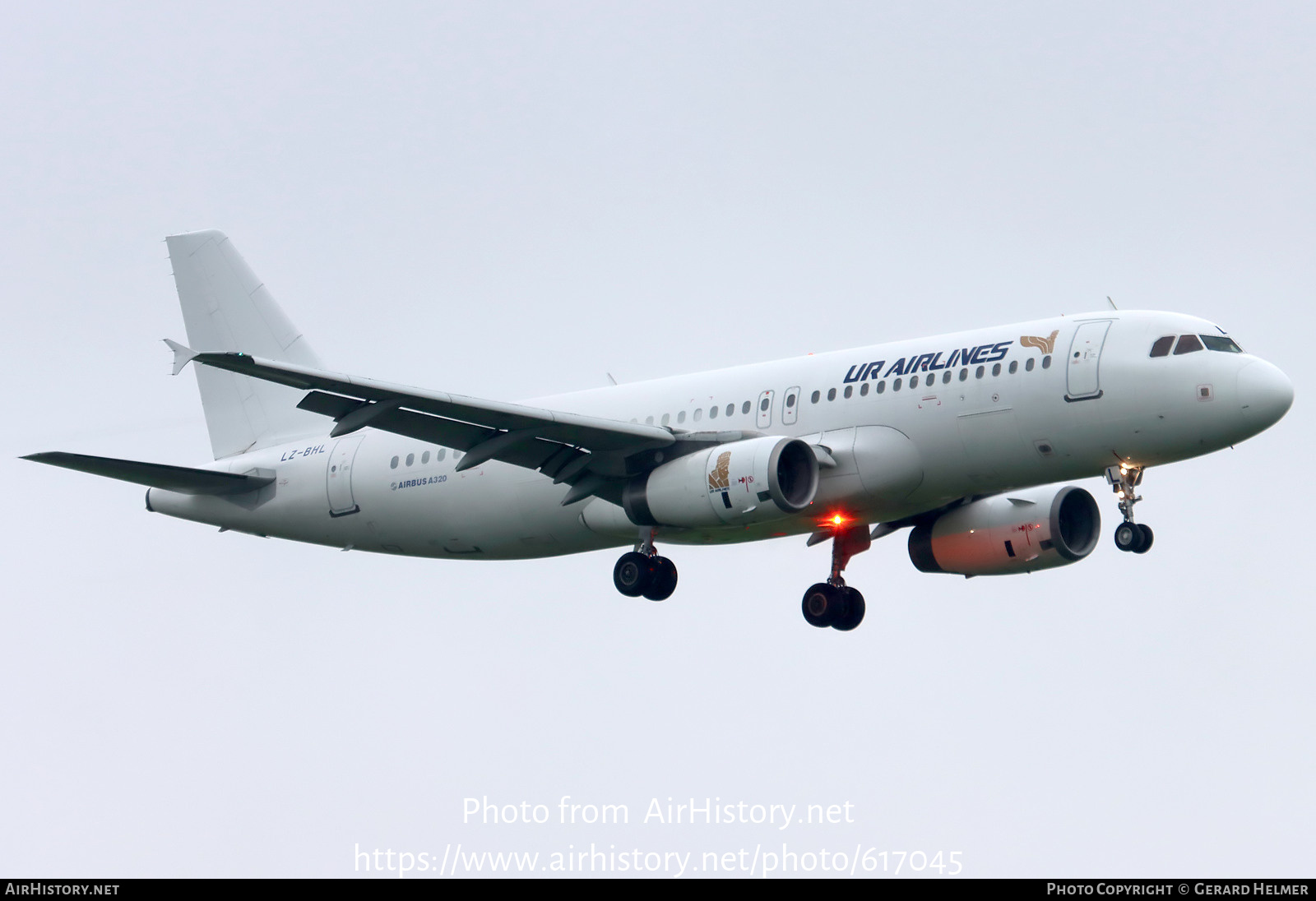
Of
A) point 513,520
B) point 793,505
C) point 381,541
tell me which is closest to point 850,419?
point 793,505

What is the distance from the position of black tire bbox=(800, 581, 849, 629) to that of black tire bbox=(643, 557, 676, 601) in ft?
11.9

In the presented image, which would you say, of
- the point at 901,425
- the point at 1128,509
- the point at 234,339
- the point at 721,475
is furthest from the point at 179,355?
the point at 1128,509

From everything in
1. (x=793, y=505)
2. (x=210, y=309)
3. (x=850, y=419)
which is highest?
(x=210, y=309)

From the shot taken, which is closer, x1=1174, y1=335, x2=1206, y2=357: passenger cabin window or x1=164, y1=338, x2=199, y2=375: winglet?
x1=164, y1=338, x2=199, y2=375: winglet

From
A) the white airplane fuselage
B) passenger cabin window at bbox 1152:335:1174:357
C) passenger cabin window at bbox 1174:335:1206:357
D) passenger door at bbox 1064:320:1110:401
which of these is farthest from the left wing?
passenger cabin window at bbox 1174:335:1206:357

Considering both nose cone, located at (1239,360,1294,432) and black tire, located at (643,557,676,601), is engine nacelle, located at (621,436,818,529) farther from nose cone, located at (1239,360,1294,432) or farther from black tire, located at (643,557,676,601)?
nose cone, located at (1239,360,1294,432)

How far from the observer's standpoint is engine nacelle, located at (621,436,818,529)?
1323 inches

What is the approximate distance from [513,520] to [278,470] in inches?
270

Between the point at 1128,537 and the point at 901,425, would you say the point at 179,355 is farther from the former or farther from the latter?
the point at 1128,537

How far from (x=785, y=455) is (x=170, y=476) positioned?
14.9 metres

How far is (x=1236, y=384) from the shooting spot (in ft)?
105

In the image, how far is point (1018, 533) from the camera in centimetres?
3822

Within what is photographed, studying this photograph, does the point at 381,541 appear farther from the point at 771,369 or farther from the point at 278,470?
the point at 771,369

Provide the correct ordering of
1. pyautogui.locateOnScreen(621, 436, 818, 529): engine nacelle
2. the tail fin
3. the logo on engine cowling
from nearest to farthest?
1. pyautogui.locateOnScreen(621, 436, 818, 529): engine nacelle
2. the logo on engine cowling
3. the tail fin
